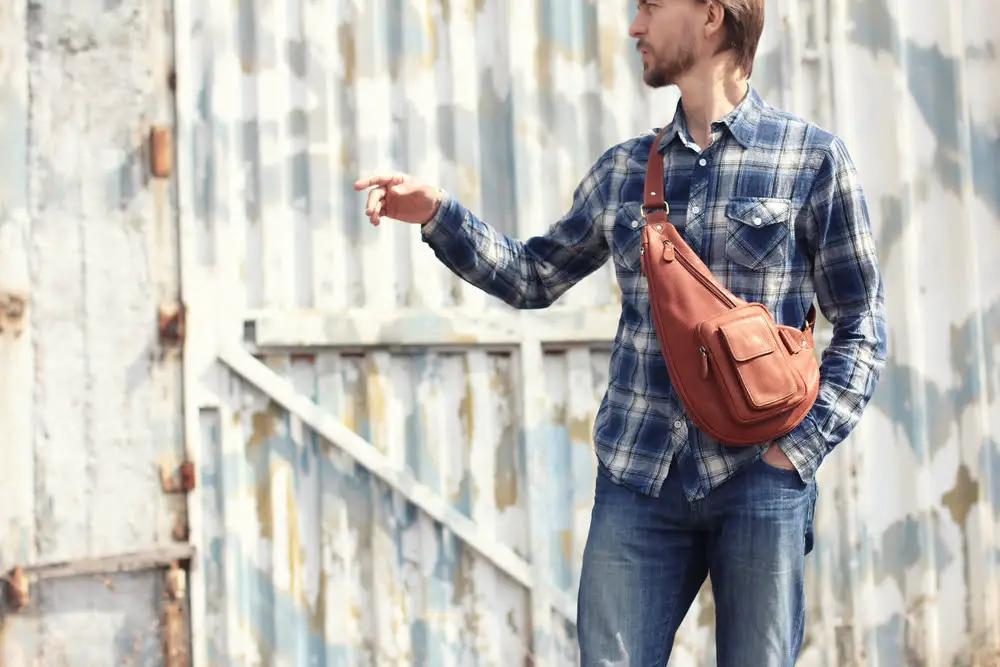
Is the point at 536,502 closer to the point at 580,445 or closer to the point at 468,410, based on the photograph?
the point at 580,445

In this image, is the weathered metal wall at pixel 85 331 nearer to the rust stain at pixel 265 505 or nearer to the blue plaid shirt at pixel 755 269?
the rust stain at pixel 265 505

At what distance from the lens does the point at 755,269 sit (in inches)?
86.5

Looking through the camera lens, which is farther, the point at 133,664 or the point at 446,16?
the point at 446,16

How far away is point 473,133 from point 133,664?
203 centimetres

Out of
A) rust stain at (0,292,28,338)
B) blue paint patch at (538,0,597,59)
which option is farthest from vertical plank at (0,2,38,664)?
blue paint patch at (538,0,597,59)

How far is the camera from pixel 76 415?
366 cm

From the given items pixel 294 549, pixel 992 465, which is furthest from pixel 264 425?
pixel 992 465

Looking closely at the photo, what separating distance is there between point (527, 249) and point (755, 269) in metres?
0.53

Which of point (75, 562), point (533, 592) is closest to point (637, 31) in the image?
point (533, 592)

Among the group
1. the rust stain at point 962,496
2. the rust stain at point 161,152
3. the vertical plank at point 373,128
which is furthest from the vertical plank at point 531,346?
the rust stain at point 962,496

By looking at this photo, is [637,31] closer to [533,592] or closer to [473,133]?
[473,133]

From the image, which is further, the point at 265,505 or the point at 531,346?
the point at 531,346

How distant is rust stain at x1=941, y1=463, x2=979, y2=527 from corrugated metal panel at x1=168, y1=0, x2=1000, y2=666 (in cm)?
1

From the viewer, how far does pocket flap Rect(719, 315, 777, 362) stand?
2.06 meters
